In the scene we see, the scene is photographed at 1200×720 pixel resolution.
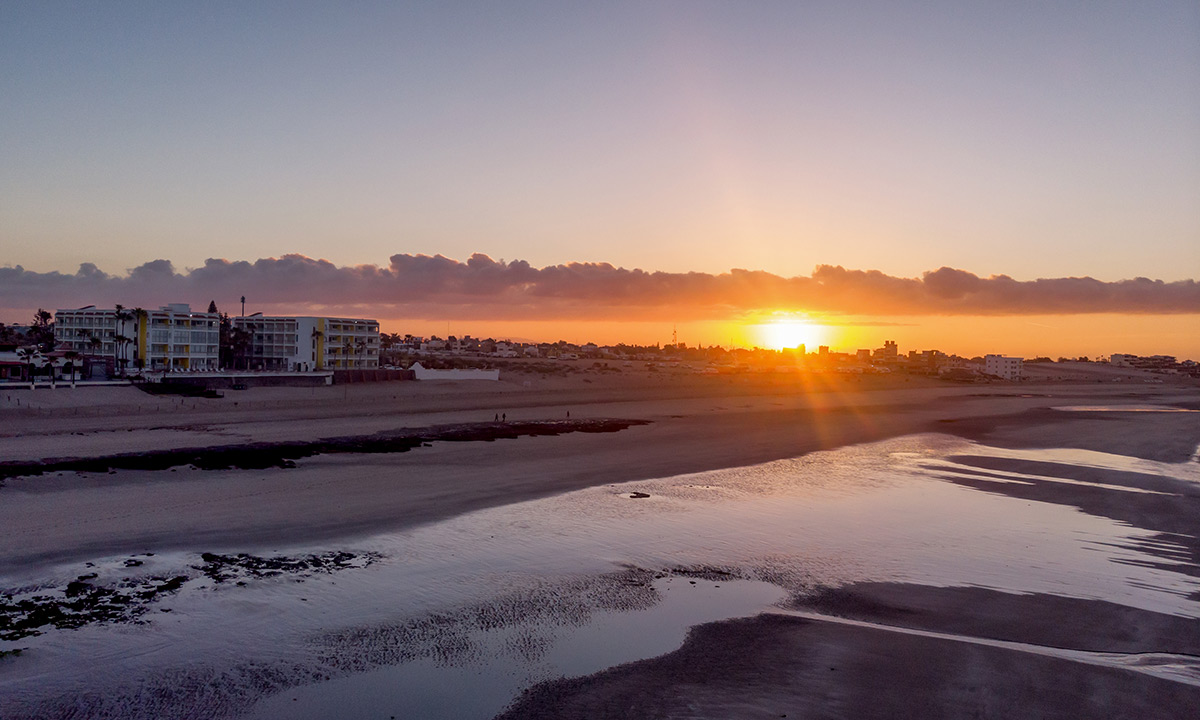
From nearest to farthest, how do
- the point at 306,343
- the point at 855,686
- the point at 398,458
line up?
the point at 855,686, the point at 398,458, the point at 306,343

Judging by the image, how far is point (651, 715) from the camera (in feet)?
28.6

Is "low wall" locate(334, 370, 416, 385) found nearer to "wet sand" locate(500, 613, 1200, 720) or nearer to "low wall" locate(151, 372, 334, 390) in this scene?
"low wall" locate(151, 372, 334, 390)

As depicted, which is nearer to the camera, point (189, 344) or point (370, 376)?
point (370, 376)

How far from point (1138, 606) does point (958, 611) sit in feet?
10.8

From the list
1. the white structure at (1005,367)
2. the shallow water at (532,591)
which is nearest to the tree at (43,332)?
the shallow water at (532,591)

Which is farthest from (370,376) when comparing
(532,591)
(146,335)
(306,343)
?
(532,591)

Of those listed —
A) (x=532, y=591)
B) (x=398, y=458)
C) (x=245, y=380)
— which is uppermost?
(x=245, y=380)

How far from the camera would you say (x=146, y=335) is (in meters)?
73.4

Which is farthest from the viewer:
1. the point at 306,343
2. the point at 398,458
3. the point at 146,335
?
the point at 306,343

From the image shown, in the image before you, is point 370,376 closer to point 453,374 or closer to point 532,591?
point 453,374

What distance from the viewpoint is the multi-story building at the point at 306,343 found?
270 feet

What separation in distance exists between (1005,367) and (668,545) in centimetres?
14991

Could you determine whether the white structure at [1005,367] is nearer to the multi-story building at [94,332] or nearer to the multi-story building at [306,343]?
the multi-story building at [306,343]

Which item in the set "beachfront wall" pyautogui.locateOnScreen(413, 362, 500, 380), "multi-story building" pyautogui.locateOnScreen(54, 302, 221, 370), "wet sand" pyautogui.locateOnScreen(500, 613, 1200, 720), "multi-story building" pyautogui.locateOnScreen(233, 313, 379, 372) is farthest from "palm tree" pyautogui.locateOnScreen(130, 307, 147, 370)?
"wet sand" pyautogui.locateOnScreen(500, 613, 1200, 720)
